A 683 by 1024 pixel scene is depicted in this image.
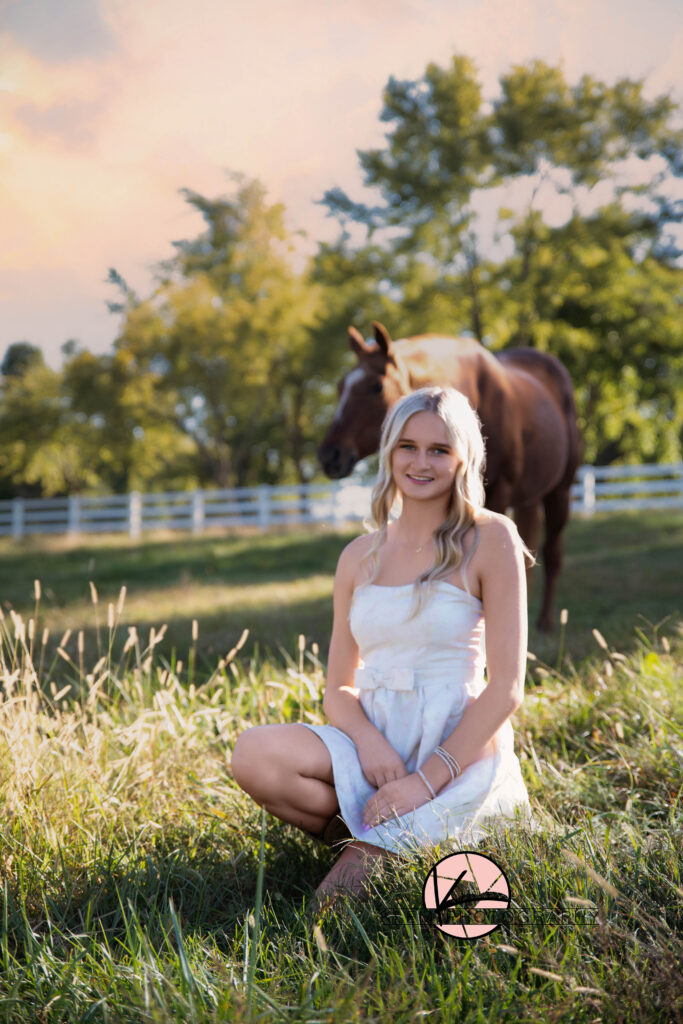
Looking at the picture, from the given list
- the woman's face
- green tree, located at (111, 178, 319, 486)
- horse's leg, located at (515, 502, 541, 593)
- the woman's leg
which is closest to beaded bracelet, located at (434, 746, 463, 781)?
the woman's leg

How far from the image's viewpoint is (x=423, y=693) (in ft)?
7.86

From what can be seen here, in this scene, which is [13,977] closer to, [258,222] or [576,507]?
[576,507]

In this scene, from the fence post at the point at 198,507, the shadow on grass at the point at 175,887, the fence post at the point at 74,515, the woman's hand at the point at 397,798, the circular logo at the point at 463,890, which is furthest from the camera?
the fence post at the point at 74,515

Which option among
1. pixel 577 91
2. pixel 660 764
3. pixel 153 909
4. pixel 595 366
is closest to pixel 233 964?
pixel 153 909

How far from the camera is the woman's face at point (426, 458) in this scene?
243 centimetres

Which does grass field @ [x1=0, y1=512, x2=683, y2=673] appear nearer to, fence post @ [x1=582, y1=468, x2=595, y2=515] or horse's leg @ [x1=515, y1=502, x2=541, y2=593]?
horse's leg @ [x1=515, y1=502, x2=541, y2=593]

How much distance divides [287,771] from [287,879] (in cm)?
39

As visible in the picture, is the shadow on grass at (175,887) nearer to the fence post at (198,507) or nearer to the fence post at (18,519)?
the fence post at (198,507)

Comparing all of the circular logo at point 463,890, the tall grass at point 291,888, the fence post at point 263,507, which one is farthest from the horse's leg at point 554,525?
the fence post at point 263,507

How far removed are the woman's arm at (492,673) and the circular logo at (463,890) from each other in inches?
16.4

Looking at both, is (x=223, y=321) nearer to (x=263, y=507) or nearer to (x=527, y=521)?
(x=263, y=507)

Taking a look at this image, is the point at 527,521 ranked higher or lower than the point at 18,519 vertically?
higher

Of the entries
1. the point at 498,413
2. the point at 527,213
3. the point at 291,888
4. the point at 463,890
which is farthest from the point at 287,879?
the point at 527,213

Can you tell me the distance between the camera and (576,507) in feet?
57.5
